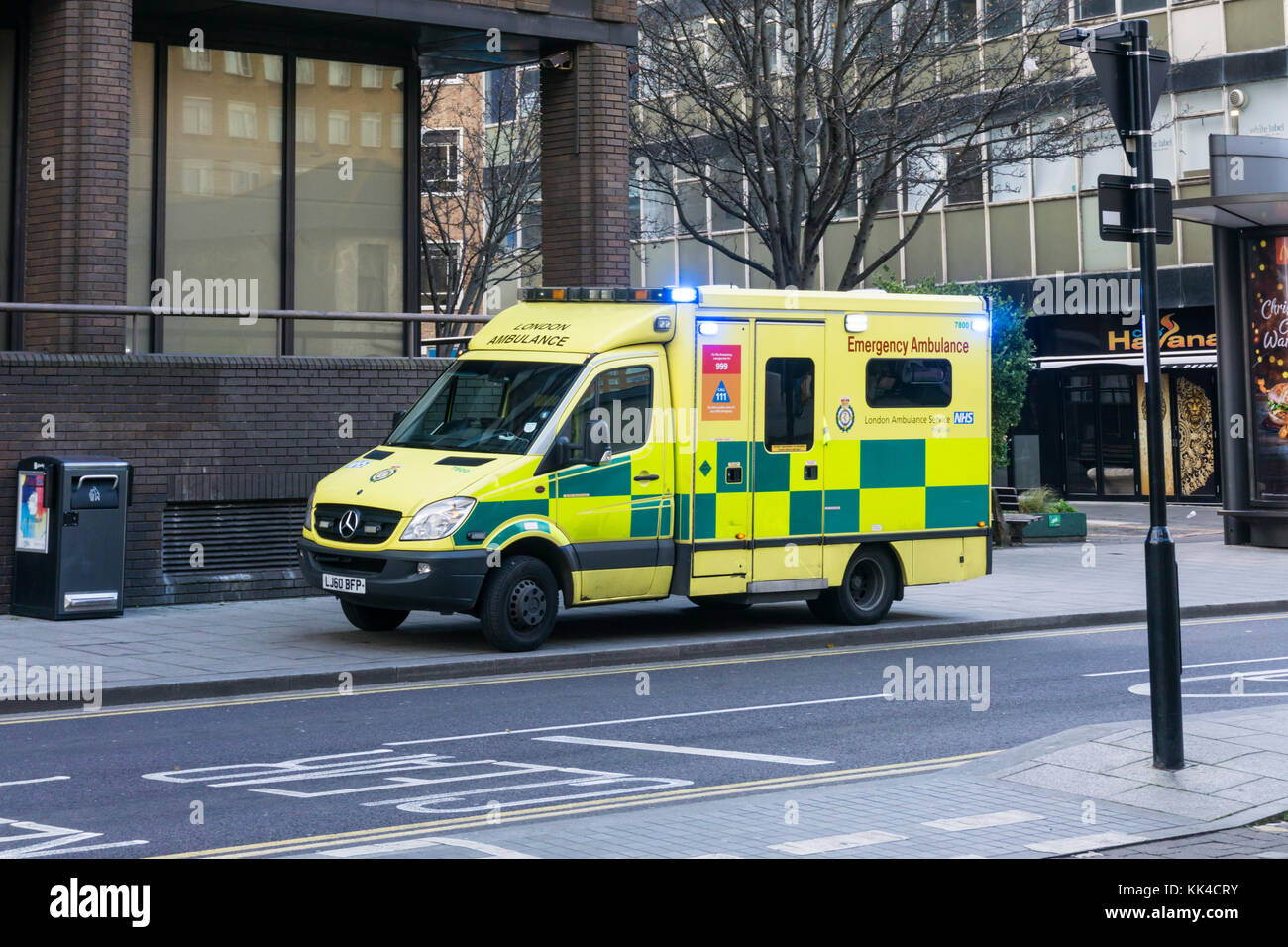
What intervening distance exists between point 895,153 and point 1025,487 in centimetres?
1238

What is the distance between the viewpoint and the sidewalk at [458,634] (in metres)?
12.0

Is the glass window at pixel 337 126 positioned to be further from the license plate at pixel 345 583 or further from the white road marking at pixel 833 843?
the white road marking at pixel 833 843

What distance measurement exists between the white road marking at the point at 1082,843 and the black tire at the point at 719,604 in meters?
7.65

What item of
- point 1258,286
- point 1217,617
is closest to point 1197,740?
point 1217,617

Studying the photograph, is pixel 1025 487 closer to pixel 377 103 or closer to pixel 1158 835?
pixel 377 103

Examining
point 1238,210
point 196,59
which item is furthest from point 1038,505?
point 196,59

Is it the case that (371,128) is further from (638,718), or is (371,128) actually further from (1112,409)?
(1112,409)

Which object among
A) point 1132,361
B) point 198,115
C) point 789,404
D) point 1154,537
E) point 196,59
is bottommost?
point 1154,537

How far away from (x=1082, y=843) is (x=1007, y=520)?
18662 millimetres

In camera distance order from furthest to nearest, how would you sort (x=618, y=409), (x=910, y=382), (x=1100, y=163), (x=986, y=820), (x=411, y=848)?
(x=1100, y=163)
(x=910, y=382)
(x=618, y=409)
(x=986, y=820)
(x=411, y=848)

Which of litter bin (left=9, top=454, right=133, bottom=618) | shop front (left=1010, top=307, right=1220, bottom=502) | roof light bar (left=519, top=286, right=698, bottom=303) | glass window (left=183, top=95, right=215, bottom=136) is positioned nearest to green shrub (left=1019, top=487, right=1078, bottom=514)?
shop front (left=1010, top=307, right=1220, bottom=502)

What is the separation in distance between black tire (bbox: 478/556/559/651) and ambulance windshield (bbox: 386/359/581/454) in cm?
94

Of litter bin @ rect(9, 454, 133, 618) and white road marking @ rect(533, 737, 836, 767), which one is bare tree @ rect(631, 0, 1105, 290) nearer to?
litter bin @ rect(9, 454, 133, 618)

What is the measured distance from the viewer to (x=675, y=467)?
14078 mm
